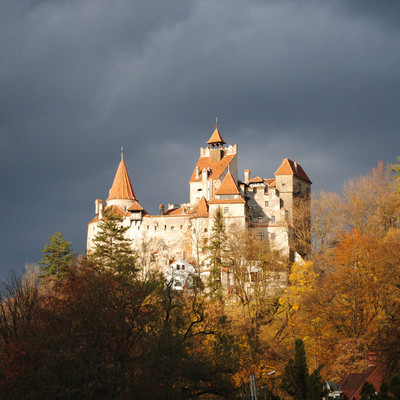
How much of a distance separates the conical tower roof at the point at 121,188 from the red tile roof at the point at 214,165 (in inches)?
369

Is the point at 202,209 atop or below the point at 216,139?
below

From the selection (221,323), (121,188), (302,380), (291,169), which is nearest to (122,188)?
(121,188)

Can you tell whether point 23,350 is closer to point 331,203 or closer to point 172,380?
point 172,380

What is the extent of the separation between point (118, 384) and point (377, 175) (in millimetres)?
47294

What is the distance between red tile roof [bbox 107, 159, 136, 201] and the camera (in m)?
96.1

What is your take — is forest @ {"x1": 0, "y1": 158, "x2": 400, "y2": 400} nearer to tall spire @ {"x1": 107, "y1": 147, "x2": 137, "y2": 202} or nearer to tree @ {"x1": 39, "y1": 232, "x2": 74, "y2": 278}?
tree @ {"x1": 39, "y1": 232, "x2": 74, "y2": 278}

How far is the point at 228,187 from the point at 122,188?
785 inches

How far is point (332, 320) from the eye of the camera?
44.9 meters

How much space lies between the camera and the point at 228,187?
82938 mm

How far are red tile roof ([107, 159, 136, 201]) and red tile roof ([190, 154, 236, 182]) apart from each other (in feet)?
30.7

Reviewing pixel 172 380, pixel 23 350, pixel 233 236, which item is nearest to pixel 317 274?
pixel 233 236

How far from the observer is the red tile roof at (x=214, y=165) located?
90.6 meters

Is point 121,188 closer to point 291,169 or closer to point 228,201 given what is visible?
point 228,201

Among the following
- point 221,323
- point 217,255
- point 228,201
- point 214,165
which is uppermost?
point 214,165
